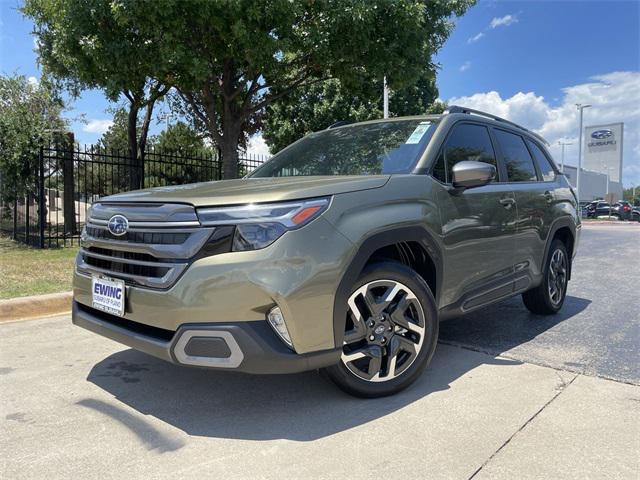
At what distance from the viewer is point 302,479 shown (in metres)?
2.21

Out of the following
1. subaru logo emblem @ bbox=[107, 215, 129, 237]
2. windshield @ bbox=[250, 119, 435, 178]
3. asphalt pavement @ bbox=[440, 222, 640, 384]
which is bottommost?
asphalt pavement @ bbox=[440, 222, 640, 384]

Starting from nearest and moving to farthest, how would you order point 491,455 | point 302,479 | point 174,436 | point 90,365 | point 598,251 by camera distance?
point 302,479
point 491,455
point 174,436
point 90,365
point 598,251

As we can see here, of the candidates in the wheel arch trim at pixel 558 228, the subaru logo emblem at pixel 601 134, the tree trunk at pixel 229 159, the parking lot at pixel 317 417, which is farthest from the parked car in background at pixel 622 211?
the subaru logo emblem at pixel 601 134

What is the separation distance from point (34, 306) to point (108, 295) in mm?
2794

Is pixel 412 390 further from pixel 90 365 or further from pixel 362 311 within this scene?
pixel 90 365

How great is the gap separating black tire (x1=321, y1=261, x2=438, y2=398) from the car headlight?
53 cm

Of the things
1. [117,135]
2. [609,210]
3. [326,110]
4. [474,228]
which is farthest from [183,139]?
[609,210]

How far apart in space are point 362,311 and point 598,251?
10395 millimetres

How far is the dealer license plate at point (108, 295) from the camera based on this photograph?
282 cm

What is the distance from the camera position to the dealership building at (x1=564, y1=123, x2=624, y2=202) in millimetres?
82750

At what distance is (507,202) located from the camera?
4.12 meters

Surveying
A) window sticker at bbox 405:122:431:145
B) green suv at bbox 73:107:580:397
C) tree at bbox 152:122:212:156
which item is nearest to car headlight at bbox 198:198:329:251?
green suv at bbox 73:107:580:397

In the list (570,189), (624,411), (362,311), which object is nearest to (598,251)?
(570,189)

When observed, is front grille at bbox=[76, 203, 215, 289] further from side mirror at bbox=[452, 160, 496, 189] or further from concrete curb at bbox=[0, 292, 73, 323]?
concrete curb at bbox=[0, 292, 73, 323]
